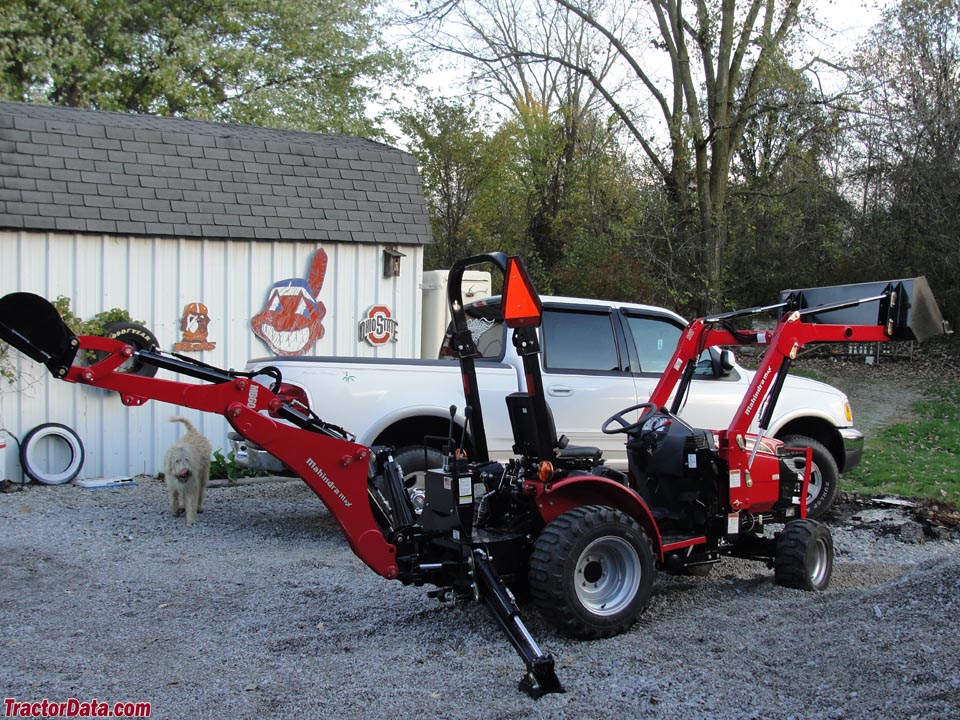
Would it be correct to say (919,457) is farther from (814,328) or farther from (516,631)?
(516,631)

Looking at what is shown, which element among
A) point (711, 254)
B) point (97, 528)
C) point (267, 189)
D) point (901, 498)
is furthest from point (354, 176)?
point (711, 254)

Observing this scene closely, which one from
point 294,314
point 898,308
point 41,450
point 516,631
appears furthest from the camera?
point 294,314

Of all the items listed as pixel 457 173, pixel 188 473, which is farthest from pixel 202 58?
pixel 188 473

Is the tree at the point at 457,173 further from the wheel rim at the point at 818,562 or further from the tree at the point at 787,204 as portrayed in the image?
the wheel rim at the point at 818,562

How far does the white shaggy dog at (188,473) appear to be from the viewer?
27.2 feet

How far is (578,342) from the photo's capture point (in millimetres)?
8398

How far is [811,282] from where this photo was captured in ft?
68.3

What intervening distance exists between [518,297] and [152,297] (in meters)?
7.14

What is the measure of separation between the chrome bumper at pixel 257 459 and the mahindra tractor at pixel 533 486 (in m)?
1.99

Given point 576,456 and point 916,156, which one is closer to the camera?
point 576,456

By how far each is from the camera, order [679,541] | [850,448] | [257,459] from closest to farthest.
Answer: [679,541], [257,459], [850,448]

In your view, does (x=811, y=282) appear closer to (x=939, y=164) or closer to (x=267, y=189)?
(x=939, y=164)

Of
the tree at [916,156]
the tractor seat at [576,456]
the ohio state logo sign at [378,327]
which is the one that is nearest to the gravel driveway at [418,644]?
the tractor seat at [576,456]

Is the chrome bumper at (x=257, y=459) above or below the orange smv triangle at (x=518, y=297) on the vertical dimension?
below
